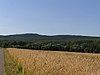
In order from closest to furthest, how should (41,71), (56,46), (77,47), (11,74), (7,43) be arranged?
(41,71)
(11,74)
(77,47)
(56,46)
(7,43)

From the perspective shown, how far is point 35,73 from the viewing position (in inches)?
623

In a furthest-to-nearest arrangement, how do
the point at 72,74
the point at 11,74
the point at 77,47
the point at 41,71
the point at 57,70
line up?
the point at 77,47 → the point at 11,74 → the point at 41,71 → the point at 57,70 → the point at 72,74

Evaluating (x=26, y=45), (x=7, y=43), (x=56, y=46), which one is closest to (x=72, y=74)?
(x=56, y=46)

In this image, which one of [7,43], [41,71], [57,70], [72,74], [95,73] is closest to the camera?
[95,73]

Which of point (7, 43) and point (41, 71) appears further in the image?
point (7, 43)

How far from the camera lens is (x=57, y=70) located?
1325 cm

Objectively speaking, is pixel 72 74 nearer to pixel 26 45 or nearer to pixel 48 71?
pixel 48 71

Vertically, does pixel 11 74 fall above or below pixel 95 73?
below

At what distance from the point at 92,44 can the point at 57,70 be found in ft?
358

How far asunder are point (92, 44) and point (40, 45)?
84.2 ft

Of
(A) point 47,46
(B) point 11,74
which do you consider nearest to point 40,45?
(A) point 47,46

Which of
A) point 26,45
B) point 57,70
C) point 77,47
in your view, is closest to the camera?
point 57,70

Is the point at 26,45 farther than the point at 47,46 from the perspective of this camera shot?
Yes

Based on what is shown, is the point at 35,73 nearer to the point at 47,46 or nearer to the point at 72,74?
the point at 72,74
